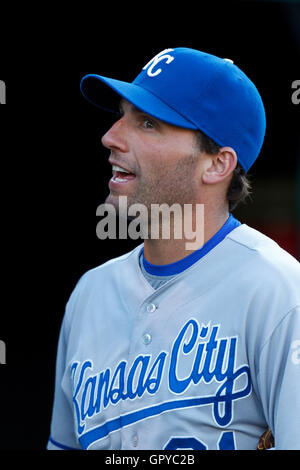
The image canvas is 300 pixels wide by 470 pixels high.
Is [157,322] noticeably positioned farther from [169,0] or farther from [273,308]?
[169,0]

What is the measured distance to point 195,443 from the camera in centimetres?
154

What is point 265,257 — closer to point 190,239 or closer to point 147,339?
point 190,239

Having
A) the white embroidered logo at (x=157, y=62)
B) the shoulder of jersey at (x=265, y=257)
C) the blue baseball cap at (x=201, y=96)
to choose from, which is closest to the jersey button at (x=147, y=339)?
the shoulder of jersey at (x=265, y=257)

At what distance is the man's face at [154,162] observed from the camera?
1.71 meters

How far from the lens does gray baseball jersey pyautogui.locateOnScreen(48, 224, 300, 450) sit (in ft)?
4.88

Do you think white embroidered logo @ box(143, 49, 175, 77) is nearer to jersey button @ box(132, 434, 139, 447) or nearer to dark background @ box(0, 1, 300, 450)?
jersey button @ box(132, 434, 139, 447)

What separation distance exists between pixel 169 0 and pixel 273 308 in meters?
4.05

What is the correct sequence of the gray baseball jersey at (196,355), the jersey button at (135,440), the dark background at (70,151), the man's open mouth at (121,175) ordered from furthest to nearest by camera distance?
the dark background at (70,151), the man's open mouth at (121,175), the jersey button at (135,440), the gray baseball jersey at (196,355)

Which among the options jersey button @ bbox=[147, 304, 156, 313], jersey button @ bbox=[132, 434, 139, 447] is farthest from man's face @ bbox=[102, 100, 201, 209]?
jersey button @ bbox=[132, 434, 139, 447]

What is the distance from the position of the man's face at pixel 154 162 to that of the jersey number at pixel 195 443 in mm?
590

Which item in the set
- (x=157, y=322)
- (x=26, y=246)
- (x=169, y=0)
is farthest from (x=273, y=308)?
(x=26, y=246)

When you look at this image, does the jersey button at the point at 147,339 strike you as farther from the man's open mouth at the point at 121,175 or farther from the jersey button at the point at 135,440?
the man's open mouth at the point at 121,175

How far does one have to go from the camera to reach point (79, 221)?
8281mm

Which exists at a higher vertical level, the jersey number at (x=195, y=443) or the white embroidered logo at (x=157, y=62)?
the white embroidered logo at (x=157, y=62)
